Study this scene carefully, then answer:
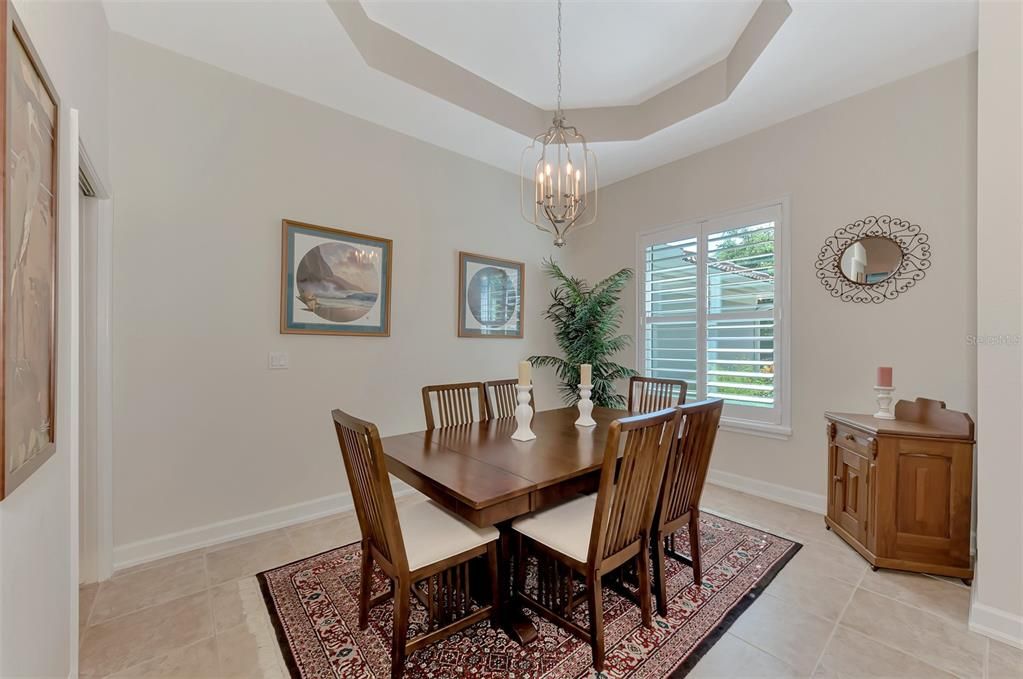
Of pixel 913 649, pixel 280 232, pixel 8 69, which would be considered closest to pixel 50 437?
pixel 8 69

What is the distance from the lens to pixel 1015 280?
180 centimetres

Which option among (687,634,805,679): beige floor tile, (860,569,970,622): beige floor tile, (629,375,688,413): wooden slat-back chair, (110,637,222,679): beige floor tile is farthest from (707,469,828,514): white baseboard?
(110,637,222,679): beige floor tile

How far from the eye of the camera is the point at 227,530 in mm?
2613

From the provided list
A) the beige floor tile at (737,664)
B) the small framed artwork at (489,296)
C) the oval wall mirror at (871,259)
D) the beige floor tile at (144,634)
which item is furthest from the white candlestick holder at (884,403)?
the beige floor tile at (144,634)

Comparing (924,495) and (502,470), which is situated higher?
(502,470)

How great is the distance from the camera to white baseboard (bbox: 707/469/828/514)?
305cm

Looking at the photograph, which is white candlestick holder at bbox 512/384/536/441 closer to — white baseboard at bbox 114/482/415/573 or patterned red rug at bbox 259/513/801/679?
patterned red rug at bbox 259/513/801/679

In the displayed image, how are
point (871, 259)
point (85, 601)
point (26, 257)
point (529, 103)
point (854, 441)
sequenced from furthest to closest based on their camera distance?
point (529, 103) → point (871, 259) → point (854, 441) → point (85, 601) → point (26, 257)

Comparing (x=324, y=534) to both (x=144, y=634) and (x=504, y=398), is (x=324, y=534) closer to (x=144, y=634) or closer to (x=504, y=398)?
(x=144, y=634)

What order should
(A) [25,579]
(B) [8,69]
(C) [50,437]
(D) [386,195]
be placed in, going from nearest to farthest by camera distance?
1. (B) [8,69]
2. (A) [25,579]
3. (C) [50,437]
4. (D) [386,195]

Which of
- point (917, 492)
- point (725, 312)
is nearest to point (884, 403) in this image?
point (917, 492)

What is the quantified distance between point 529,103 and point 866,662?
3.93 meters

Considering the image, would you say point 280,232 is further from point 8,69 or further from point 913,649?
point 913,649

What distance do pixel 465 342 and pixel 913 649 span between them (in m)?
3.21
